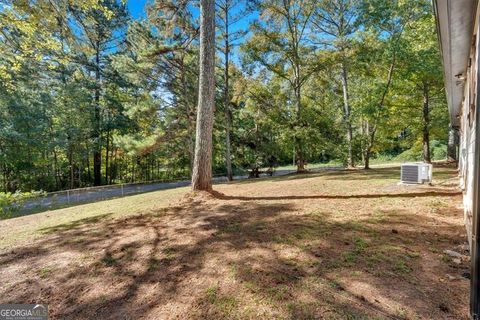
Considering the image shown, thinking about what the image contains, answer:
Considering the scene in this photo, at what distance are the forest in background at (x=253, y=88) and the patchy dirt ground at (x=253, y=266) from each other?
8.80 m

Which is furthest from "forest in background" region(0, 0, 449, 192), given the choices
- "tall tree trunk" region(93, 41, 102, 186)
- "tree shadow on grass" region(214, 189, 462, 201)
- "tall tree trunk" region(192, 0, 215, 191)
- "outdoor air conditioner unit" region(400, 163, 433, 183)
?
"tree shadow on grass" region(214, 189, 462, 201)

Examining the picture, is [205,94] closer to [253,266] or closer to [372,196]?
[253,266]

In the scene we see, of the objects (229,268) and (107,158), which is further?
(107,158)

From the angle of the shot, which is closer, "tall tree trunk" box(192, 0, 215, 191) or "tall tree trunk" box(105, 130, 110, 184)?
"tall tree trunk" box(192, 0, 215, 191)

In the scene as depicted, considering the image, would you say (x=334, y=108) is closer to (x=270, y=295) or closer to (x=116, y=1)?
(x=116, y=1)

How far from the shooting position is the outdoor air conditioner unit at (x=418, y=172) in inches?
245

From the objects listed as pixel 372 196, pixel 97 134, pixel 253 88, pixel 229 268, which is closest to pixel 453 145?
pixel 253 88

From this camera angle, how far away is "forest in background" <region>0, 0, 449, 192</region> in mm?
11367

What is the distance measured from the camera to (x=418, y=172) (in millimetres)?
6289

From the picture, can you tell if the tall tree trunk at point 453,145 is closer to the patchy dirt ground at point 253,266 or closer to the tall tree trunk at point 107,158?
the patchy dirt ground at point 253,266

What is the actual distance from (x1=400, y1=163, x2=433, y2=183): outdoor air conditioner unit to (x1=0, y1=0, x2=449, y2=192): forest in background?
605 cm

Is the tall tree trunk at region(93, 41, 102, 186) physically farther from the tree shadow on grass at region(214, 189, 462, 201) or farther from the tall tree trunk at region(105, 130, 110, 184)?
the tree shadow on grass at region(214, 189, 462, 201)

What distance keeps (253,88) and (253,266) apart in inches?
488

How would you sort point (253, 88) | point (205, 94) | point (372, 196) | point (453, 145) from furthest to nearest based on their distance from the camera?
point (453, 145) < point (253, 88) < point (205, 94) < point (372, 196)
